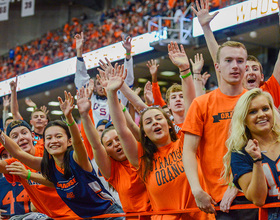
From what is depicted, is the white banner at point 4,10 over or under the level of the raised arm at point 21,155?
over

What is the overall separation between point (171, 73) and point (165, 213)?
12657 mm

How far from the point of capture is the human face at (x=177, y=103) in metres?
4.05

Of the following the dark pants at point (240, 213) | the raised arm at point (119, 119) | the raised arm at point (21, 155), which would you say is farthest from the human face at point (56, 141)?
the dark pants at point (240, 213)

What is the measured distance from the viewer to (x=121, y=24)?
1542cm

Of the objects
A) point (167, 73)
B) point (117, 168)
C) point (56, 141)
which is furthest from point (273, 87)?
point (167, 73)

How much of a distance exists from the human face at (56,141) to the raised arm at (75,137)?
0.18m

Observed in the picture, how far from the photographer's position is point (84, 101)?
336cm

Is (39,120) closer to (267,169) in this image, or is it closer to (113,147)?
(113,147)

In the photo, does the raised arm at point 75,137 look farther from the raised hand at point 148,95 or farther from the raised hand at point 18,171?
the raised hand at point 148,95

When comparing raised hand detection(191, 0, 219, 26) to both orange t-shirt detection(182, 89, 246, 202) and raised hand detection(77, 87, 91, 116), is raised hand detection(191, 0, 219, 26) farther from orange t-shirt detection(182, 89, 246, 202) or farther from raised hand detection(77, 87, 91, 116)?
raised hand detection(77, 87, 91, 116)

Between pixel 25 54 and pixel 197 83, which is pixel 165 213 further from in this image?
pixel 25 54

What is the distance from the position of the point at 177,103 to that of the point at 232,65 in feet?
4.74

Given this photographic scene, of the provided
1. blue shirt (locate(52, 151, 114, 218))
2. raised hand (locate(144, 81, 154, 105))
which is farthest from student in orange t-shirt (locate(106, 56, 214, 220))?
raised hand (locate(144, 81, 154, 105))

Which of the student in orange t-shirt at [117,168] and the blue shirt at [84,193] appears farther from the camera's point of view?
the blue shirt at [84,193]
